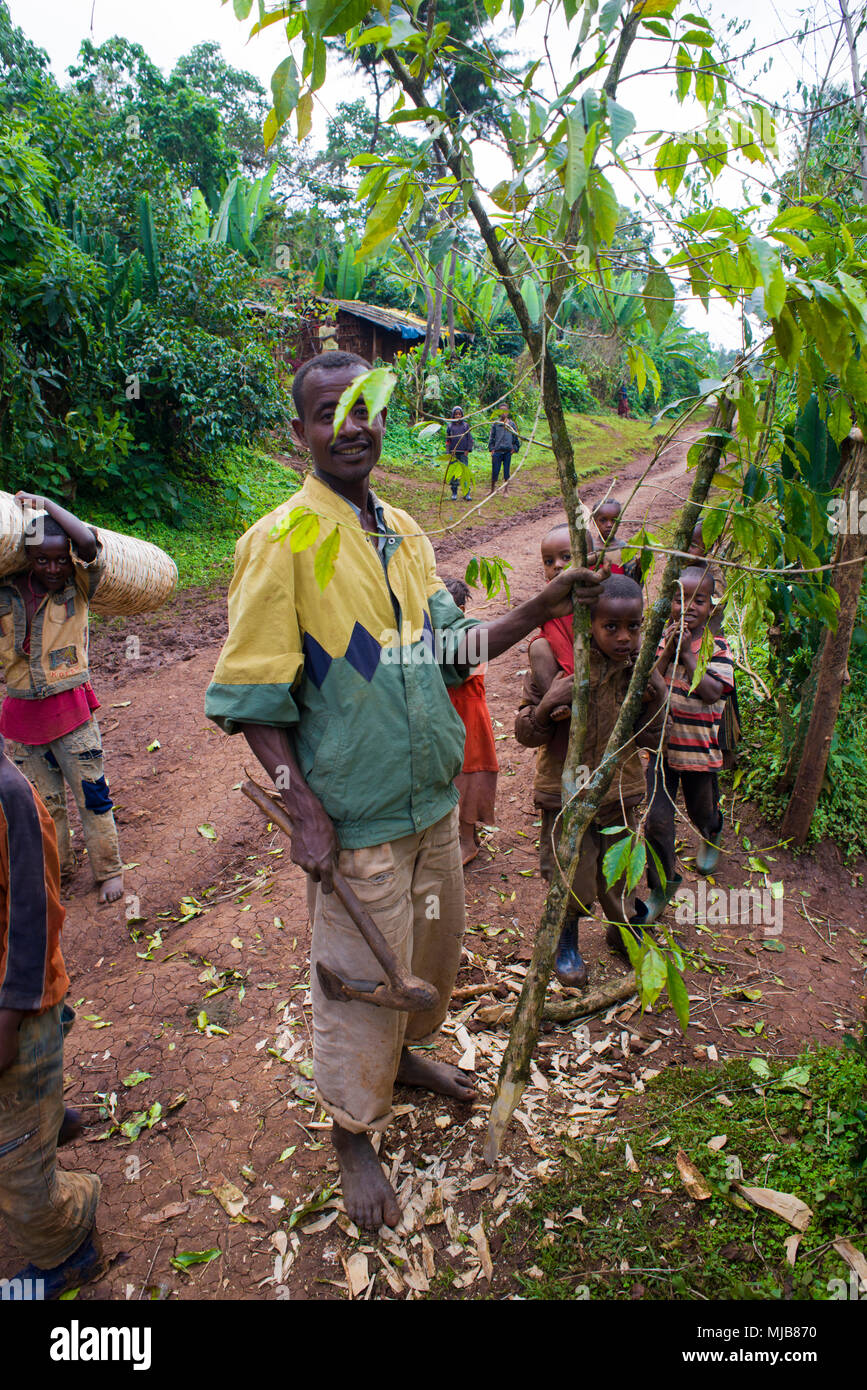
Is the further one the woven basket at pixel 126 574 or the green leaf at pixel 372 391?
the woven basket at pixel 126 574

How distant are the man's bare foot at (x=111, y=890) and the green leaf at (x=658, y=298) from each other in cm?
358

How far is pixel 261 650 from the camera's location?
203 cm

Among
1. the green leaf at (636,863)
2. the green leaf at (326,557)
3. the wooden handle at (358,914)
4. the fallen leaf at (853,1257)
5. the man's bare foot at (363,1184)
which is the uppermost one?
the green leaf at (326,557)

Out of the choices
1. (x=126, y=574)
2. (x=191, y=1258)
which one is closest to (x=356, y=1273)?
(x=191, y=1258)

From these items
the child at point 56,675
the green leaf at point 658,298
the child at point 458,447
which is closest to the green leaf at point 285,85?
the child at point 458,447

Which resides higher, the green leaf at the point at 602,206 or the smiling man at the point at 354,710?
the green leaf at the point at 602,206

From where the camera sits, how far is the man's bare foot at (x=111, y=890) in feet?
13.1

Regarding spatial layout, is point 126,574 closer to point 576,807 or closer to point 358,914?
point 358,914

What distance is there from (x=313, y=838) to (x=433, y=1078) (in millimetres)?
1207

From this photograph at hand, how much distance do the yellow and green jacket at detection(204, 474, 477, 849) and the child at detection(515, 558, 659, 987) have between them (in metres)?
0.96

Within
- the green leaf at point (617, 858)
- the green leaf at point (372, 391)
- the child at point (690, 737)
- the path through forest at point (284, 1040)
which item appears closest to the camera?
the green leaf at point (372, 391)

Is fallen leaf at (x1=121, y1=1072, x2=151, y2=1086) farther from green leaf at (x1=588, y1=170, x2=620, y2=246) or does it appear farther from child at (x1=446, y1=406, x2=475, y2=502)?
green leaf at (x1=588, y1=170, x2=620, y2=246)

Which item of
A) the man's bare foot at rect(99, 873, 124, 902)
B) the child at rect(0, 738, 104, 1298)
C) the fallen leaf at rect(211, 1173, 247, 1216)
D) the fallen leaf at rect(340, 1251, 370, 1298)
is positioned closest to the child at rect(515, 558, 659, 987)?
the fallen leaf at rect(340, 1251, 370, 1298)

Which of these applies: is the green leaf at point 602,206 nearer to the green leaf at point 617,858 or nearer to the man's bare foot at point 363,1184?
the green leaf at point 617,858
